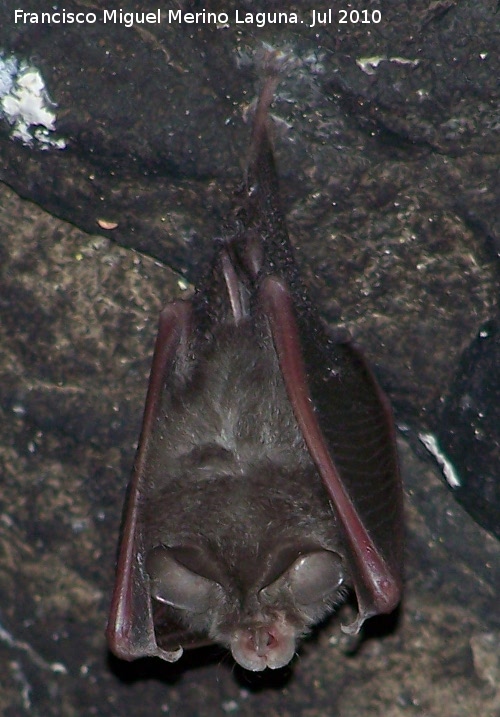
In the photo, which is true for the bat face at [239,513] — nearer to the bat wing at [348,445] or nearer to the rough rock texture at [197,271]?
the bat wing at [348,445]

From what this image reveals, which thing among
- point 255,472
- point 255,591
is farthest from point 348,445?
point 255,591

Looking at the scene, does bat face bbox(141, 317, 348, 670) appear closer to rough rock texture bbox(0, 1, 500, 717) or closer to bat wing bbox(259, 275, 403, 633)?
bat wing bbox(259, 275, 403, 633)

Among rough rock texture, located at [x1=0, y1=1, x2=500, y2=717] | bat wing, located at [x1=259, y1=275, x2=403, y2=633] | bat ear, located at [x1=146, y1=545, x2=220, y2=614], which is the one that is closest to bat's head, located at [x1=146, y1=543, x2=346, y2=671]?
bat ear, located at [x1=146, y1=545, x2=220, y2=614]

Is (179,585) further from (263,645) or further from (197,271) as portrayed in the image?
(197,271)

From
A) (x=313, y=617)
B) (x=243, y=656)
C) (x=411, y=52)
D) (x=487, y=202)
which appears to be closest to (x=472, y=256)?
(x=487, y=202)

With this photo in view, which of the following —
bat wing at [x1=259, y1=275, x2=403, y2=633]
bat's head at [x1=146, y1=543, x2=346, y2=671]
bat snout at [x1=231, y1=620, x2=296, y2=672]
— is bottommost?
bat snout at [x1=231, y1=620, x2=296, y2=672]

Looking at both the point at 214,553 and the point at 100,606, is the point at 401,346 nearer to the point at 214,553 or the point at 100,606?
the point at 214,553

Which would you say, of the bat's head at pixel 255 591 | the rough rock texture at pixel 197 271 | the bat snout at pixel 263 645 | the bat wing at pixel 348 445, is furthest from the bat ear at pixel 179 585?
the rough rock texture at pixel 197 271
